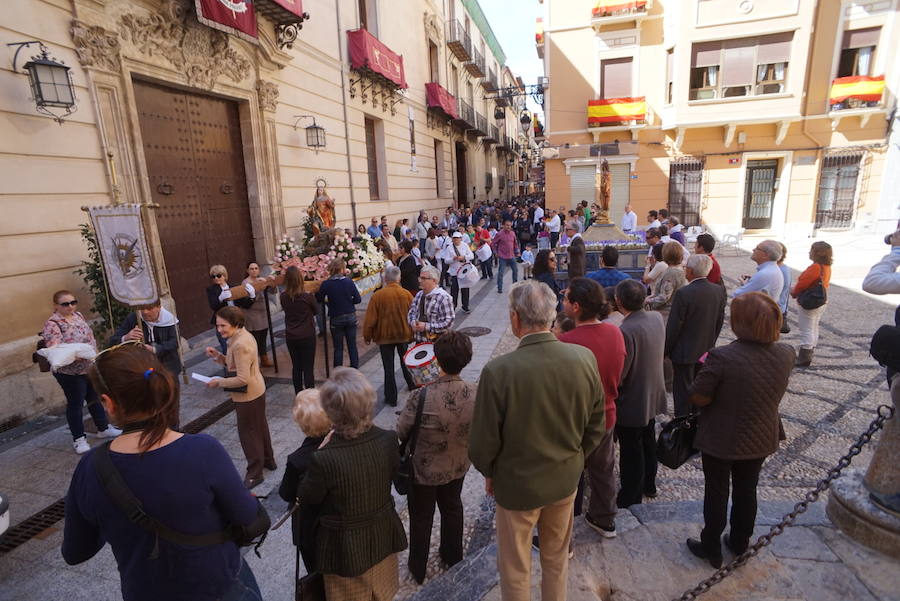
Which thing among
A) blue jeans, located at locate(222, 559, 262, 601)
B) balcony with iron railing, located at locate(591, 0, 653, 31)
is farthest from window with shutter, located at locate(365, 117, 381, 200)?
blue jeans, located at locate(222, 559, 262, 601)

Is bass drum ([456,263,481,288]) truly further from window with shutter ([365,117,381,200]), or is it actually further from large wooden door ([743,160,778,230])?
large wooden door ([743,160,778,230])

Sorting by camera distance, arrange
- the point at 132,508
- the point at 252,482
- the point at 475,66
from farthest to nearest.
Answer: the point at 475,66, the point at 252,482, the point at 132,508

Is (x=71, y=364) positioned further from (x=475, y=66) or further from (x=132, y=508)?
(x=475, y=66)

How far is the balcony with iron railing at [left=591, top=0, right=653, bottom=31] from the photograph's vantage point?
17.1 meters

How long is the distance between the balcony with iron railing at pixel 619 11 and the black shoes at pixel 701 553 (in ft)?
62.3

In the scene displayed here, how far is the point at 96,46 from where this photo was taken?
6352 millimetres

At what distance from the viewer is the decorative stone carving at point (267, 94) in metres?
9.56

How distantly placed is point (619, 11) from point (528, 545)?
64.4 feet

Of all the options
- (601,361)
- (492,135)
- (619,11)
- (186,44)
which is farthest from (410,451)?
(492,135)

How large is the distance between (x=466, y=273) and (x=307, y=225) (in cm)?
375

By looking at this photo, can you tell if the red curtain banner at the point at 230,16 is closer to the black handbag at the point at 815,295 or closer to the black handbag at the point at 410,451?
the black handbag at the point at 410,451

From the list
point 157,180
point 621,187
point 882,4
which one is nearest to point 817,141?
point 882,4

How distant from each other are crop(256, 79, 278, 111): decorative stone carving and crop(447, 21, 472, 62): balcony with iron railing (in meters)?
14.3

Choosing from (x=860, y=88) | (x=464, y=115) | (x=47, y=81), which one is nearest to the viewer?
(x=47, y=81)
